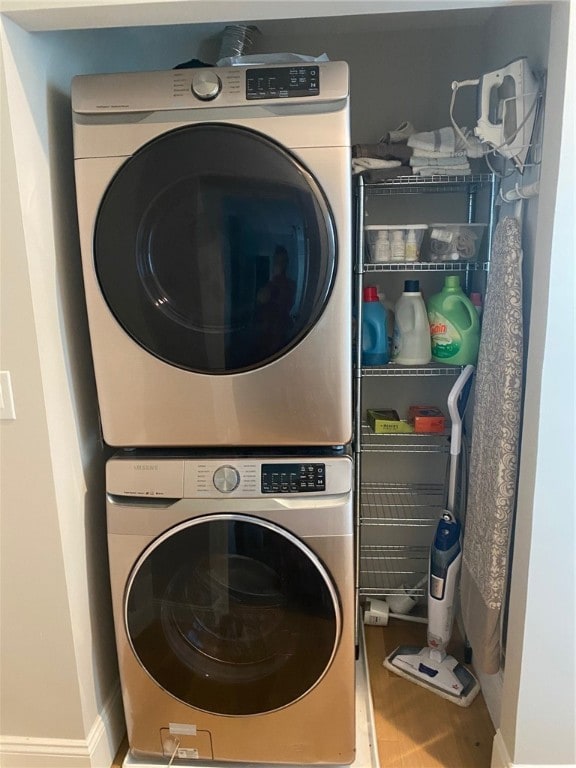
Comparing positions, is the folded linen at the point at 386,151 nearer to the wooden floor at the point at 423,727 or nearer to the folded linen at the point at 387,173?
the folded linen at the point at 387,173

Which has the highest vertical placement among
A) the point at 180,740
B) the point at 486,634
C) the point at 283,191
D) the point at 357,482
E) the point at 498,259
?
the point at 283,191

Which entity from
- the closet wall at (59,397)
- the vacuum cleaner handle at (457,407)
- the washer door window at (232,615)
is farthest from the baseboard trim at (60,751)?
the vacuum cleaner handle at (457,407)

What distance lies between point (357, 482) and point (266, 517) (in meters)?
0.49

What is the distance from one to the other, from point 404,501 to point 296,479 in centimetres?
93

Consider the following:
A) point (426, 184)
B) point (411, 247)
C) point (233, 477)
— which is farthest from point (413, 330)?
point (233, 477)

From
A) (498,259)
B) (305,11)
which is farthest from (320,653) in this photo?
(305,11)

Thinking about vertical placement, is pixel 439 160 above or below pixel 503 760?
above

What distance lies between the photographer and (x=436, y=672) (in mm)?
1832

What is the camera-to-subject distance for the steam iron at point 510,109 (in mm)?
1278

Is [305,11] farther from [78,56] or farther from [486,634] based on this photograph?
[486,634]

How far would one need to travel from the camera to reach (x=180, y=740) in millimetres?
1533

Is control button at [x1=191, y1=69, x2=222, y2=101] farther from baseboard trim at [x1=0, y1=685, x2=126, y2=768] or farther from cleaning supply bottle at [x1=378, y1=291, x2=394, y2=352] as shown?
baseboard trim at [x1=0, y1=685, x2=126, y2=768]

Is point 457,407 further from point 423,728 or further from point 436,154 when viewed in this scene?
point 423,728

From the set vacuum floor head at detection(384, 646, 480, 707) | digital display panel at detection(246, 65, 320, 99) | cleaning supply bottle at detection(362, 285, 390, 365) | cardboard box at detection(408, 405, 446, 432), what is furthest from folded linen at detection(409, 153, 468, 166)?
vacuum floor head at detection(384, 646, 480, 707)
